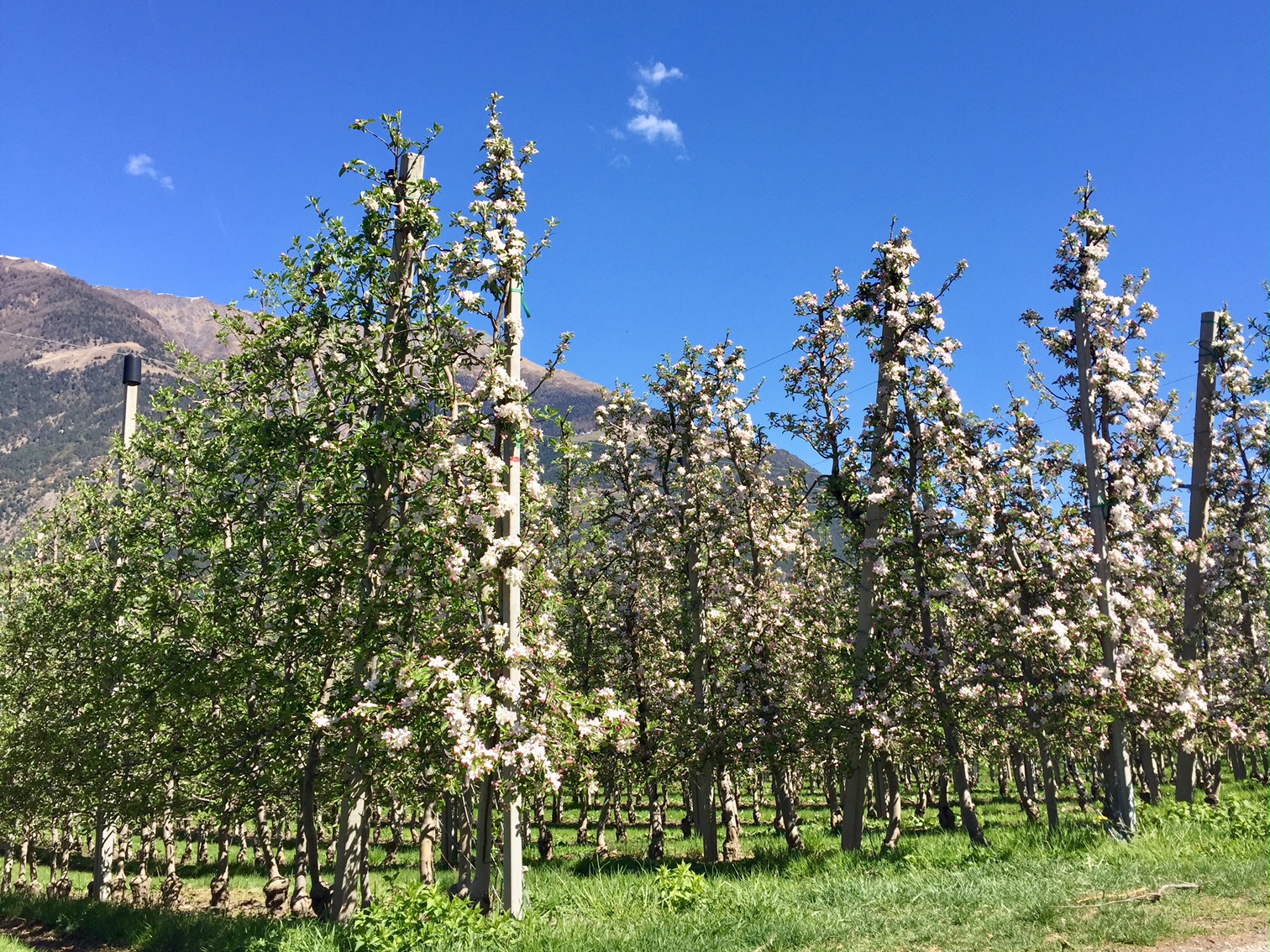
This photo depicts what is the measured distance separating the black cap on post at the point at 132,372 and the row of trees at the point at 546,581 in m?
3.09

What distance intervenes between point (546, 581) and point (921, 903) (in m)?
6.00

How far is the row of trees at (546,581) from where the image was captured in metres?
10.5

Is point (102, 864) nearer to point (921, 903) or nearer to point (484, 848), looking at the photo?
point (484, 848)

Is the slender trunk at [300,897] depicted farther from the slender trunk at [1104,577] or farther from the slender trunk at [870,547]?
the slender trunk at [1104,577]

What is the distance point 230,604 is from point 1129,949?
442 inches

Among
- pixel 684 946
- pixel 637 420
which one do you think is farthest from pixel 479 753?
pixel 637 420

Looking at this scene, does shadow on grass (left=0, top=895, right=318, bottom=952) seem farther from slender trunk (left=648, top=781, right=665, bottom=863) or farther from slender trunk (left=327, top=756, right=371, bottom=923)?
slender trunk (left=648, top=781, right=665, bottom=863)

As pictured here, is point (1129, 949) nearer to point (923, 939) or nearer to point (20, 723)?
point (923, 939)

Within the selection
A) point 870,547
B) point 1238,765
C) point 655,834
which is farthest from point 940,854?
point 1238,765

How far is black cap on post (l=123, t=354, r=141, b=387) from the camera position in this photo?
2017cm

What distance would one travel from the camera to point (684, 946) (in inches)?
309

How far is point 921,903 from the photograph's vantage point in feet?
30.8

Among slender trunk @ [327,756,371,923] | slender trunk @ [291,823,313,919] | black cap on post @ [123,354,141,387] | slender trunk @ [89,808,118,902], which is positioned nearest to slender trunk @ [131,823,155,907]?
slender trunk @ [89,808,118,902]

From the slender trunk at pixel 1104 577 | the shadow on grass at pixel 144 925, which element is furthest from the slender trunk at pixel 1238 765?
the shadow on grass at pixel 144 925
